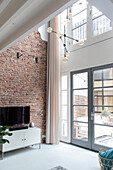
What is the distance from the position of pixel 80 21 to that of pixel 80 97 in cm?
242

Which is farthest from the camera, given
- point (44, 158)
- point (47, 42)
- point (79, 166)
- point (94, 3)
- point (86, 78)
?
point (47, 42)

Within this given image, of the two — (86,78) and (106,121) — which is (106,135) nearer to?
(106,121)

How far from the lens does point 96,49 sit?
4.51 m

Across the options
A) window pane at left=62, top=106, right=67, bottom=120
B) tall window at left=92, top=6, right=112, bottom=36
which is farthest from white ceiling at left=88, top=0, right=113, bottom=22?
window pane at left=62, top=106, right=67, bottom=120

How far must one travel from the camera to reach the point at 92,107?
457 cm

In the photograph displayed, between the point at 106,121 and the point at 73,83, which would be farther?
the point at 73,83

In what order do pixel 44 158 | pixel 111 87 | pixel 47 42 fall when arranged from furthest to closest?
pixel 47 42 < pixel 111 87 < pixel 44 158

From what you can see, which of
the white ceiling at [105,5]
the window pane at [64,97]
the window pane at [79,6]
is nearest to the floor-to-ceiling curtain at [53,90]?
the window pane at [64,97]

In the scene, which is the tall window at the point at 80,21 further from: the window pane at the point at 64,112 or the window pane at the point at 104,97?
the window pane at the point at 64,112

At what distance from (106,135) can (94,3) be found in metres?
3.58

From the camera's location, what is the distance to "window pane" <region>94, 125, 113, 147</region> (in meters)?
4.14

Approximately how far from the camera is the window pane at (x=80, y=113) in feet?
15.7

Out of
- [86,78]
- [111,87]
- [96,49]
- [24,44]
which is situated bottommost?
[111,87]

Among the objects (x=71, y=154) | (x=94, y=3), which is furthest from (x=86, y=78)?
(x=94, y=3)
